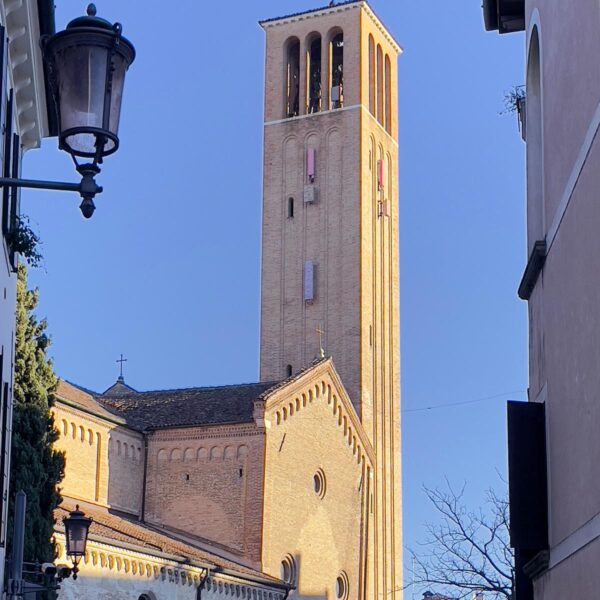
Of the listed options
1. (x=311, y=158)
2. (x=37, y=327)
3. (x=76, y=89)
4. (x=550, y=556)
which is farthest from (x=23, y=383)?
(x=311, y=158)

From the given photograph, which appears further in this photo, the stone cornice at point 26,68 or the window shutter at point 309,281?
the window shutter at point 309,281

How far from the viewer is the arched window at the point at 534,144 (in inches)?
421

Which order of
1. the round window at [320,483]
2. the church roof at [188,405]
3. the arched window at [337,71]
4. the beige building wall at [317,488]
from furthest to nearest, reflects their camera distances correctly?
the arched window at [337,71]
the round window at [320,483]
the church roof at [188,405]
the beige building wall at [317,488]

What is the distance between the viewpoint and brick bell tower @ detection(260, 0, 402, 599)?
4869 centimetres

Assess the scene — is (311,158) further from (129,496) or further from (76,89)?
(76,89)

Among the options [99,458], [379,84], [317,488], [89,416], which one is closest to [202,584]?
[99,458]

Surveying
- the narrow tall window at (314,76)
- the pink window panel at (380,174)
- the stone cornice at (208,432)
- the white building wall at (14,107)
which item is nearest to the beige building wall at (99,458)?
the stone cornice at (208,432)

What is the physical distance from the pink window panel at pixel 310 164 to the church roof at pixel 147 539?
2027cm

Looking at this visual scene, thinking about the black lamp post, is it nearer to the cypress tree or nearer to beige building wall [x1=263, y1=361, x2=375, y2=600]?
the cypress tree

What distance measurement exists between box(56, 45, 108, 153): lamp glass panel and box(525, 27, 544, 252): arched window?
527 centimetres

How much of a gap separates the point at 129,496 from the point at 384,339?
17974mm

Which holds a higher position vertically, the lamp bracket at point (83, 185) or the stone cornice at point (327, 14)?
the stone cornice at point (327, 14)

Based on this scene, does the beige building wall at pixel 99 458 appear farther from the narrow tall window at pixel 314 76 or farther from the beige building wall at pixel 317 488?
the narrow tall window at pixel 314 76

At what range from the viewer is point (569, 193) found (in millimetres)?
8562
